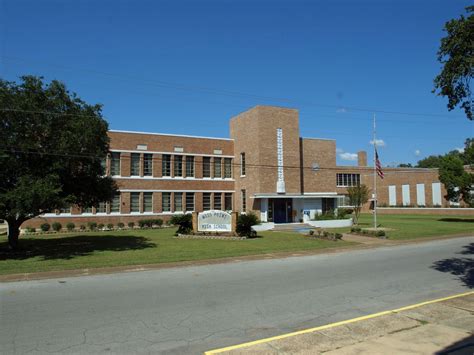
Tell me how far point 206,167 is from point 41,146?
25.1m

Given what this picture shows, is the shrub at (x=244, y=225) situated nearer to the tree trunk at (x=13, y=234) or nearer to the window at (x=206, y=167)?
the tree trunk at (x=13, y=234)

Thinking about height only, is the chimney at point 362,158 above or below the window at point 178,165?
above

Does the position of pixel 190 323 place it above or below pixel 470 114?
below

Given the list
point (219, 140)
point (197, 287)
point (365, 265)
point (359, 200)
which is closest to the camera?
point (197, 287)

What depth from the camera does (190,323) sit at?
706 cm

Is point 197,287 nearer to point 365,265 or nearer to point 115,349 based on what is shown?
point 115,349

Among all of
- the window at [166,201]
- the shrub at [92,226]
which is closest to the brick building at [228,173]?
the window at [166,201]

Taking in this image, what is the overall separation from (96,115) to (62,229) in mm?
18529

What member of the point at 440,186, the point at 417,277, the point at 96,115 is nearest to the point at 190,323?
the point at 417,277

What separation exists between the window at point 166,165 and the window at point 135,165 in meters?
2.32

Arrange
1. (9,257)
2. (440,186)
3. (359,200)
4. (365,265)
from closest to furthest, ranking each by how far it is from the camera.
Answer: (365,265), (9,257), (359,200), (440,186)

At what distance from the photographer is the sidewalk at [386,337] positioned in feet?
18.1

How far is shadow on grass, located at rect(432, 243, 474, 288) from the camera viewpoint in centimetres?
1125

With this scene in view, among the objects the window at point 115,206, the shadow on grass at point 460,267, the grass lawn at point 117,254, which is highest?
the window at point 115,206
